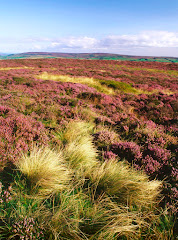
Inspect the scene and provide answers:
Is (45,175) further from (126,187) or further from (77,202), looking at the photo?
(126,187)

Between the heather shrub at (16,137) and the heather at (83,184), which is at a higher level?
the heather shrub at (16,137)

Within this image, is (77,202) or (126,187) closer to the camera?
(77,202)

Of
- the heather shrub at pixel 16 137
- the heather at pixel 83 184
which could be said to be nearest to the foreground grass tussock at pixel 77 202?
the heather at pixel 83 184

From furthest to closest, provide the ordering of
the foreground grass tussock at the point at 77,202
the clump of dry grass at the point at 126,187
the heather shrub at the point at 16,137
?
the heather shrub at the point at 16,137 < the clump of dry grass at the point at 126,187 < the foreground grass tussock at the point at 77,202

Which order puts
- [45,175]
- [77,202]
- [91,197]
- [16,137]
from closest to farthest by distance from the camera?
1. [77,202]
2. [91,197]
3. [45,175]
4. [16,137]

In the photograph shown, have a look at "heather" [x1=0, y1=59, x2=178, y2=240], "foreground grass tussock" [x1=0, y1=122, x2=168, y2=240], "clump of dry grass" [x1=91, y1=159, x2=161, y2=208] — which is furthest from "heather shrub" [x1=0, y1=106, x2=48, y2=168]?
"clump of dry grass" [x1=91, y1=159, x2=161, y2=208]

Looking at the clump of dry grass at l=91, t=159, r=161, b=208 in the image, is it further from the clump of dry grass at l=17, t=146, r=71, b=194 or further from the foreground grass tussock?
the clump of dry grass at l=17, t=146, r=71, b=194

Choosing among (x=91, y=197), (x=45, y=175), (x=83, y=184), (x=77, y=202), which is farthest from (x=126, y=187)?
(x=45, y=175)

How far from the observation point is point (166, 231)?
211cm

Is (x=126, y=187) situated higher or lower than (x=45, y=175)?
lower

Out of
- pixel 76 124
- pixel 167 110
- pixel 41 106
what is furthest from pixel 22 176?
pixel 167 110

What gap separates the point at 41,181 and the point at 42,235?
102 centimetres

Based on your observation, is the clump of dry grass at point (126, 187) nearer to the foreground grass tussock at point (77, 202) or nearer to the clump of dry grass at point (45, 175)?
the foreground grass tussock at point (77, 202)

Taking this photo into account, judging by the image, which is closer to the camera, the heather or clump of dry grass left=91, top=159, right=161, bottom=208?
the heather
